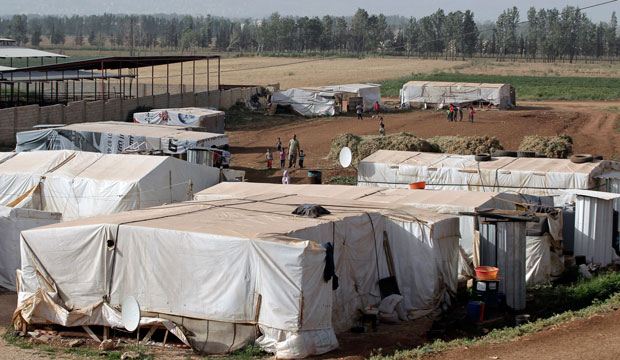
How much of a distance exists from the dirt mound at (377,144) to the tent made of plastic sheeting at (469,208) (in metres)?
10.9

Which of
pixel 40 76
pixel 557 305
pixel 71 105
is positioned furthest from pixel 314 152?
pixel 557 305

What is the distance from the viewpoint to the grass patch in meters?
11.9

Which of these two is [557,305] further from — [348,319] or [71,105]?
[71,105]

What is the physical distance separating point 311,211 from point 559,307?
5109 mm

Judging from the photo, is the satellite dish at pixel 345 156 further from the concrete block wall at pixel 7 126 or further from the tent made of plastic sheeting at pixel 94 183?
the concrete block wall at pixel 7 126

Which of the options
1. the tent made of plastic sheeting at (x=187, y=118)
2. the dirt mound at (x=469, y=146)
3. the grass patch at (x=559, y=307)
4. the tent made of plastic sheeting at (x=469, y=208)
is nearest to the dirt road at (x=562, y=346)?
the grass patch at (x=559, y=307)

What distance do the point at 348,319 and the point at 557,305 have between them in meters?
4.24

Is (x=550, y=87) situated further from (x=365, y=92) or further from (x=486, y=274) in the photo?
(x=486, y=274)

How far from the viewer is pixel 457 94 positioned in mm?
56938

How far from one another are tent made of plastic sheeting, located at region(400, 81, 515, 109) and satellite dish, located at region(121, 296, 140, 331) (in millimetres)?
46263

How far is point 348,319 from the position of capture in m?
14.2

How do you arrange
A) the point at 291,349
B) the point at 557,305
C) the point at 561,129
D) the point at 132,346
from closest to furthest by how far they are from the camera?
the point at 291,349, the point at 132,346, the point at 557,305, the point at 561,129

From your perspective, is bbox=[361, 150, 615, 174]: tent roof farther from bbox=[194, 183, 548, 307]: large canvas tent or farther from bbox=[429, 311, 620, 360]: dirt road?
bbox=[429, 311, 620, 360]: dirt road

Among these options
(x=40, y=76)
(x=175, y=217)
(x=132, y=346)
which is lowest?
(x=132, y=346)
